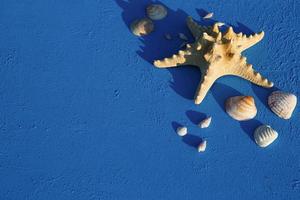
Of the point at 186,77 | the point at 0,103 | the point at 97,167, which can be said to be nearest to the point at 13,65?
the point at 0,103

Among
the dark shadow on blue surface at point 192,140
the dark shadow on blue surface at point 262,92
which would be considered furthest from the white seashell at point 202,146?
the dark shadow on blue surface at point 262,92

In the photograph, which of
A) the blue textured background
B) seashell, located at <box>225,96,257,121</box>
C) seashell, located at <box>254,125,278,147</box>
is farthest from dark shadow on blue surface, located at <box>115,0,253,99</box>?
seashell, located at <box>254,125,278,147</box>

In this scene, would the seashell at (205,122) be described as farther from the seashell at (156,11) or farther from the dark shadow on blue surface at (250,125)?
the seashell at (156,11)

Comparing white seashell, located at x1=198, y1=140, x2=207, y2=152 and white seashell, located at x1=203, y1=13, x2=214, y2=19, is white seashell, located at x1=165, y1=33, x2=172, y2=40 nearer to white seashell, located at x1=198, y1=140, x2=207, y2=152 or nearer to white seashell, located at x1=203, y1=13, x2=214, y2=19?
white seashell, located at x1=203, y1=13, x2=214, y2=19

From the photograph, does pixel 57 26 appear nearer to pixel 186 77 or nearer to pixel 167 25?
pixel 167 25

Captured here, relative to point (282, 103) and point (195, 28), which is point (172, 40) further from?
point (282, 103)

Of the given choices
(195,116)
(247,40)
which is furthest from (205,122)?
(247,40)
